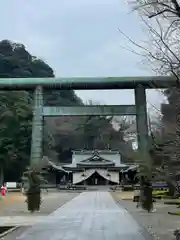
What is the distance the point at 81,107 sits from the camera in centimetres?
2383

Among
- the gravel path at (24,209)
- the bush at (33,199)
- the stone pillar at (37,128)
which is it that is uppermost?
the stone pillar at (37,128)

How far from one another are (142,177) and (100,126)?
5868 centimetres

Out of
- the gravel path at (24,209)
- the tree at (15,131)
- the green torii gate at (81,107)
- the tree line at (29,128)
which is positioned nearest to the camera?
the gravel path at (24,209)

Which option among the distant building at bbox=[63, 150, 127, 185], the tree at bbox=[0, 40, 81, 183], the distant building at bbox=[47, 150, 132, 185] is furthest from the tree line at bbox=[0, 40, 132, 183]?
the distant building at bbox=[63, 150, 127, 185]

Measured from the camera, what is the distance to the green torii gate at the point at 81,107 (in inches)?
878

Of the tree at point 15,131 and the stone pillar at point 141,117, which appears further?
the tree at point 15,131

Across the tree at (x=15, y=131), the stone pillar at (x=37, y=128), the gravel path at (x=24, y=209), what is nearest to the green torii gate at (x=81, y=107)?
the stone pillar at (x=37, y=128)

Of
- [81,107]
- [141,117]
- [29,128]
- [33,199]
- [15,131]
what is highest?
[29,128]

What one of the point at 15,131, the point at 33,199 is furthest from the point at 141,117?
the point at 15,131

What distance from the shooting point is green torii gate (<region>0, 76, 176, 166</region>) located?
22297mm

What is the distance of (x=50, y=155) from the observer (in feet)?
238

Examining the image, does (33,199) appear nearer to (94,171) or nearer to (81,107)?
(81,107)

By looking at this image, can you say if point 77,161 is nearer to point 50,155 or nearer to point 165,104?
point 50,155

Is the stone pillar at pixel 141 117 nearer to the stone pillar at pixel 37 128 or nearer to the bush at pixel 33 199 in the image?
the stone pillar at pixel 37 128
